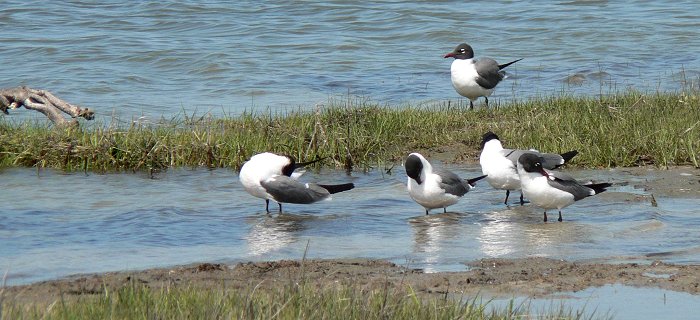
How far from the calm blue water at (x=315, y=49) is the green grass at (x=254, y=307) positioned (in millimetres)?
9385

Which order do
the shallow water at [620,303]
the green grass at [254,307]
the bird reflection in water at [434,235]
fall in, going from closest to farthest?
the green grass at [254,307] → the shallow water at [620,303] → the bird reflection in water at [434,235]

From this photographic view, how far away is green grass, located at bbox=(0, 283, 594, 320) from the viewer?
5.05 meters

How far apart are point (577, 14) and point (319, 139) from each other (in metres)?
15.0

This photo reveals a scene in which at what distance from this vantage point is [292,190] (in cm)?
957

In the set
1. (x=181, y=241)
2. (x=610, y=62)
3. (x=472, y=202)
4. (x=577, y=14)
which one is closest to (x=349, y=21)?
(x=577, y=14)

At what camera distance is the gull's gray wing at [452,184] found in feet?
30.6

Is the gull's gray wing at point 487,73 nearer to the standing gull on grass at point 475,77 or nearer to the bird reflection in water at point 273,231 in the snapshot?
the standing gull on grass at point 475,77

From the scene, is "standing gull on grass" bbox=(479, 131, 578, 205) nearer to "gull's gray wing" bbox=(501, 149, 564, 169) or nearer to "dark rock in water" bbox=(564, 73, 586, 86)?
"gull's gray wing" bbox=(501, 149, 564, 169)

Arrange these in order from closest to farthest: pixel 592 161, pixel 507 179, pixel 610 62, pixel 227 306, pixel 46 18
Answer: pixel 227 306 < pixel 507 179 < pixel 592 161 < pixel 610 62 < pixel 46 18

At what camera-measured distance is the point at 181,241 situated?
27.5ft

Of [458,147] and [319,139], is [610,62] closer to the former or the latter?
[458,147]

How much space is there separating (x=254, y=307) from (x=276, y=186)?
430 centimetres

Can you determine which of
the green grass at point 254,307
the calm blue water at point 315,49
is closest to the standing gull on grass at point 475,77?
the calm blue water at point 315,49

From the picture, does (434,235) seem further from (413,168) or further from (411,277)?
(411,277)
